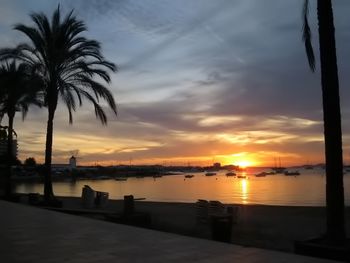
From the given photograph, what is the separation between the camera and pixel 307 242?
9109mm

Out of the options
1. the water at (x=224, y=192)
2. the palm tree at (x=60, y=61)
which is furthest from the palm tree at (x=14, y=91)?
the water at (x=224, y=192)

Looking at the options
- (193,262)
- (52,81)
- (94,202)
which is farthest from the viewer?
(94,202)

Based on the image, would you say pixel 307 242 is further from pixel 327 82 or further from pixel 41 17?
pixel 41 17

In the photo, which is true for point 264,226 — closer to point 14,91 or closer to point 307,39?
point 307,39

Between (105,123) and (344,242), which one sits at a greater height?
(105,123)

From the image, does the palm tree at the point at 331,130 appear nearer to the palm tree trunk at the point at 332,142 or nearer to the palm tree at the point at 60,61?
the palm tree trunk at the point at 332,142

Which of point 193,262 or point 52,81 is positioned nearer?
point 193,262

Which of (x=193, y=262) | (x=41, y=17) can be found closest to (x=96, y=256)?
A: (x=193, y=262)

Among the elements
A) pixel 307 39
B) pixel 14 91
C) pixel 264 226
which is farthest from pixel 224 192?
pixel 307 39

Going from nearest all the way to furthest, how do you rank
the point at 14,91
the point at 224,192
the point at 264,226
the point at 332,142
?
the point at 332,142 < the point at 264,226 < the point at 14,91 < the point at 224,192

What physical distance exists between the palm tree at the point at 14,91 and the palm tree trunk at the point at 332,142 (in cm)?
1498

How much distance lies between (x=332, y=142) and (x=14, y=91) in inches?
738

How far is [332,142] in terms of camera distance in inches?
373

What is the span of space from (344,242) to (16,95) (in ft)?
63.4
